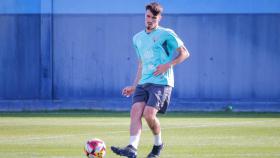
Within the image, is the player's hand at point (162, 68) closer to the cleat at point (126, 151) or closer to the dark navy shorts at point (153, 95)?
the dark navy shorts at point (153, 95)

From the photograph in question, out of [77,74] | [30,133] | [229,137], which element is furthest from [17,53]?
[229,137]

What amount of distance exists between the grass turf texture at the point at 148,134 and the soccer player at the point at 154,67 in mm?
1008

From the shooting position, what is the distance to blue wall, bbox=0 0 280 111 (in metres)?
29.4

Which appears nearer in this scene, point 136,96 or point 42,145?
→ point 136,96

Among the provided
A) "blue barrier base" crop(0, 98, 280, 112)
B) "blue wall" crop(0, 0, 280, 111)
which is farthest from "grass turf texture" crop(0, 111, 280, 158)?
"blue wall" crop(0, 0, 280, 111)

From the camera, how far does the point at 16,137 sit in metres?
17.1

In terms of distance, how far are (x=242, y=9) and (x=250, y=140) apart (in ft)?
43.8

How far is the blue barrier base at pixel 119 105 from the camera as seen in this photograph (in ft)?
89.0

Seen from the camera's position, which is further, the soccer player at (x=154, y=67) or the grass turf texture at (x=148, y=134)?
the grass turf texture at (x=148, y=134)

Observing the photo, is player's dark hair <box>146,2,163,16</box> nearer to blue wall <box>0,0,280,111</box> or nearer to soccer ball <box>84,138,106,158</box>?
soccer ball <box>84,138,106,158</box>

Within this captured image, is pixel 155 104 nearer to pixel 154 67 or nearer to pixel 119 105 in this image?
pixel 154 67

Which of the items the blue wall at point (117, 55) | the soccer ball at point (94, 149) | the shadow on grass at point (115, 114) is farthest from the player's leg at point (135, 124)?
the blue wall at point (117, 55)

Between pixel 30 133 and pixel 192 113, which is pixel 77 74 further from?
pixel 30 133

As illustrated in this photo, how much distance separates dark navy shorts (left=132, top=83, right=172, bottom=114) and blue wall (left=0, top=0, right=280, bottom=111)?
16285 millimetres
